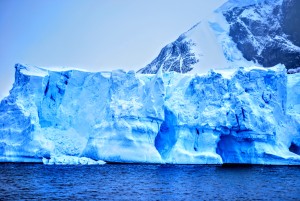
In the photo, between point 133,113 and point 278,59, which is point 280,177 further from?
point 278,59

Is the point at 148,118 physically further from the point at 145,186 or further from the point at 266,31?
the point at 266,31

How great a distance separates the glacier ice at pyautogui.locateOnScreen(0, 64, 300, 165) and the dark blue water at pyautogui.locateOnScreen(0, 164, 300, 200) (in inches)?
286

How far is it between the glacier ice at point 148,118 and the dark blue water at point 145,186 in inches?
286

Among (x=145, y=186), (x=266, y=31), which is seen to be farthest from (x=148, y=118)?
(x=266, y=31)

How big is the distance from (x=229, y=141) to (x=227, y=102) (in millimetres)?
3470

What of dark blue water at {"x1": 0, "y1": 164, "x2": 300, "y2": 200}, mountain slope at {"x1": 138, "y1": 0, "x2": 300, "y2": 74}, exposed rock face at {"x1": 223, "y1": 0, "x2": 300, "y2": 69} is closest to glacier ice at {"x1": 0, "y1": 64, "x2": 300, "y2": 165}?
dark blue water at {"x1": 0, "y1": 164, "x2": 300, "y2": 200}

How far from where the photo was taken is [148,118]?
32.7 m

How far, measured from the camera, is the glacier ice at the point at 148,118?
31312 mm

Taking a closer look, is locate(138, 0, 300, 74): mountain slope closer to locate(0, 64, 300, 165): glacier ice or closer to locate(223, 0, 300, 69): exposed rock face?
locate(223, 0, 300, 69): exposed rock face

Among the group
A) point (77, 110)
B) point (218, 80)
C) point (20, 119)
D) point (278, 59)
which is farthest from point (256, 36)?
point (20, 119)

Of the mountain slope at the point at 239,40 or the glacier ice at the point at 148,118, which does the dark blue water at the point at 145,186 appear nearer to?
the glacier ice at the point at 148,118

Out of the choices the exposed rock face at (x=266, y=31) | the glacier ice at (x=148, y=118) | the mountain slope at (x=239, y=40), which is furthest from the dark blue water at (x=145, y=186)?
the exposed rock face at (x=266, y=31)

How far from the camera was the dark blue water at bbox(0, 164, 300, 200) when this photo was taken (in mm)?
16297

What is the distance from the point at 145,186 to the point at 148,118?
13.5m
